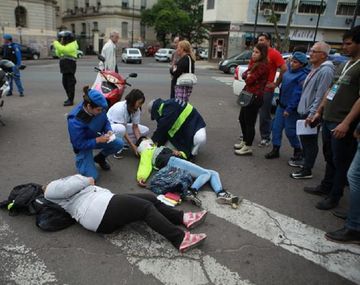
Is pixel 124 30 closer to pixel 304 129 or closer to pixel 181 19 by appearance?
pixel 181 19

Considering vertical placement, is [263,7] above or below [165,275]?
above

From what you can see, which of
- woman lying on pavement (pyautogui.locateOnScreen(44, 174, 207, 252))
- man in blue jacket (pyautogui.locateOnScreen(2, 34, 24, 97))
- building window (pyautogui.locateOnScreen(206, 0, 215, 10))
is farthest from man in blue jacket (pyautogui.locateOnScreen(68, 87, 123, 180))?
building window (pyautogui.locateOnScreen(206, 0, 215, 10))

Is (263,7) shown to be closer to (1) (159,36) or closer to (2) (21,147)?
(1) (159,36)

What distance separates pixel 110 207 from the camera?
2910 millimetres

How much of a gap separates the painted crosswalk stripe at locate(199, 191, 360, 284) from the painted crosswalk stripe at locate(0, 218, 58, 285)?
1.76 metres

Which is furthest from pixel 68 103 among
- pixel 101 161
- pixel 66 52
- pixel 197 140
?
pixel 197 140

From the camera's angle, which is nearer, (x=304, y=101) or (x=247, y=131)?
(x=304, y=101)

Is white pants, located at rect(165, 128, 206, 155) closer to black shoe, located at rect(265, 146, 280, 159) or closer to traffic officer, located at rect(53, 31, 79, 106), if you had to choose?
black shoe, located at rect(265, 146, 280, 159)

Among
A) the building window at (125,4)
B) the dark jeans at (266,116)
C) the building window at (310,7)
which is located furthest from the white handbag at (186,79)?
the building window at (125,4)

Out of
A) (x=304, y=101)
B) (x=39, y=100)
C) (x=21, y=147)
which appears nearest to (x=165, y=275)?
(x=304, y=101)

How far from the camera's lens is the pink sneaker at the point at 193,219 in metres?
3.17

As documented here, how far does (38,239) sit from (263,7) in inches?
1361

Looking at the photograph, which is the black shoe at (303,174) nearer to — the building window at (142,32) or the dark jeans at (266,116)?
the dark jeans at (266,116)

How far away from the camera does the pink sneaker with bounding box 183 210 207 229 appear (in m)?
3.17
